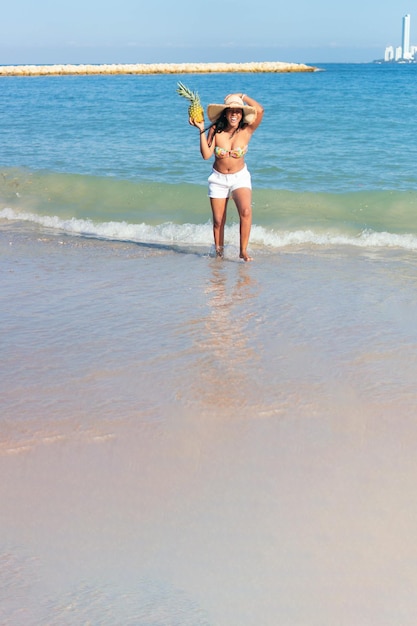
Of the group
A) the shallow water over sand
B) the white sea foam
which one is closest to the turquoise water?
the white sea foam

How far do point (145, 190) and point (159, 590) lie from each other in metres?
9.29

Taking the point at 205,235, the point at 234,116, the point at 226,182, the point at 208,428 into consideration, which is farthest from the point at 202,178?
the point at 208,428

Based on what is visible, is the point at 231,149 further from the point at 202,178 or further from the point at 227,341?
the point at 202,178

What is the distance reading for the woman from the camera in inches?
270

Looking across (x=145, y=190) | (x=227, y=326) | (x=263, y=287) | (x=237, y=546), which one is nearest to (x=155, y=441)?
(x=237, y=546)

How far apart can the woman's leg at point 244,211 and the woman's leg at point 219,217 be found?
0.46ft

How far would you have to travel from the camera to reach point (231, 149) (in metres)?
7.07

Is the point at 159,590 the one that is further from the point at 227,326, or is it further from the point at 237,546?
the point at 227,326

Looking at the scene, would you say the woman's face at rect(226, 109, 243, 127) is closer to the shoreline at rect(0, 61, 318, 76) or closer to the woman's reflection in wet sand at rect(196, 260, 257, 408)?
the woman's reflection in wet sand at rect(196, 260, 257, 408)

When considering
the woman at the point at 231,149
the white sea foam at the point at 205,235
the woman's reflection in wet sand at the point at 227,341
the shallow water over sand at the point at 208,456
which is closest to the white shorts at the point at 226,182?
the woman at the point at 231,149

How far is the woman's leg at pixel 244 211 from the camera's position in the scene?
724cm

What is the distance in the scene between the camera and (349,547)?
2.74m

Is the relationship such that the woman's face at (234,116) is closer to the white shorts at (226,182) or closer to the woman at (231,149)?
the woman at (231,149)

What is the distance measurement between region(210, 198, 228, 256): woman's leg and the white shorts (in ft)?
0.19
